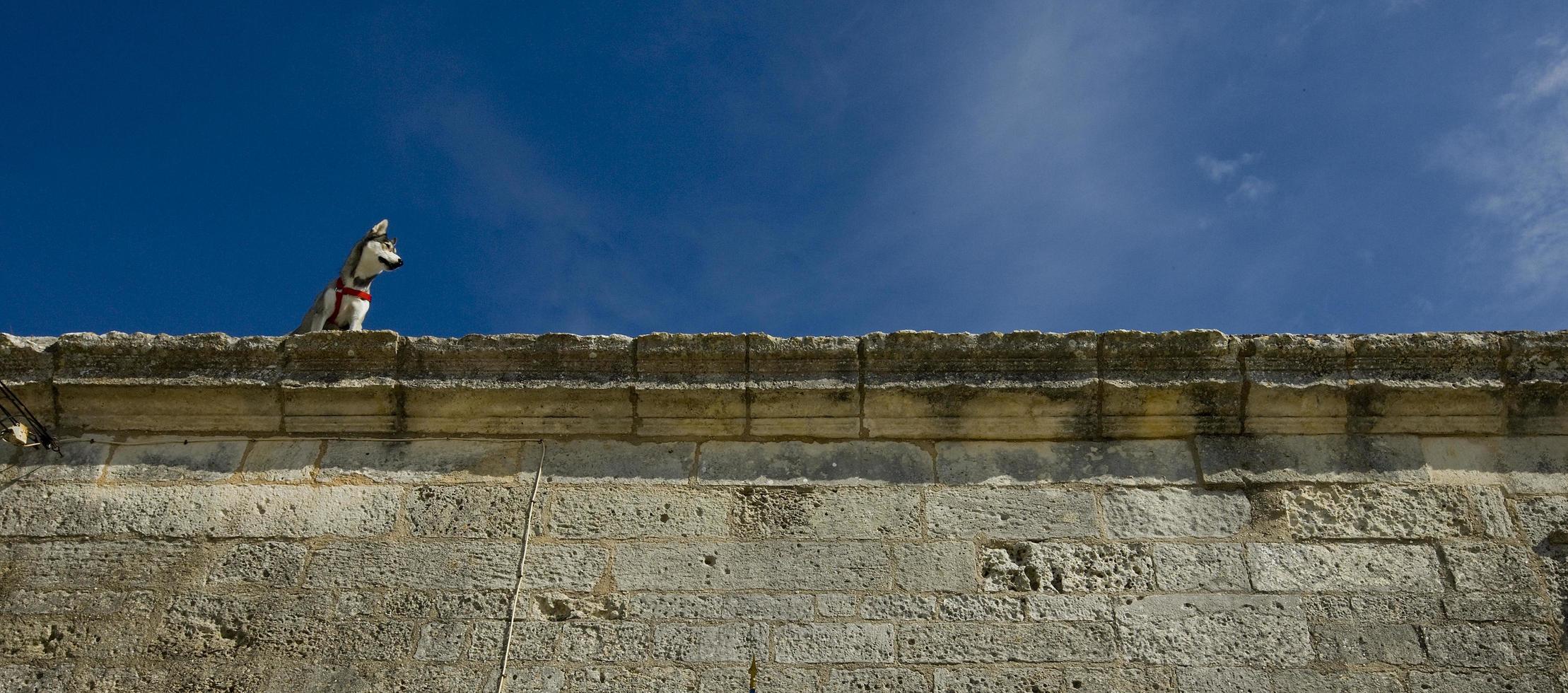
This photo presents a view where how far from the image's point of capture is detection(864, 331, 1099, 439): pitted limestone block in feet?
13.8

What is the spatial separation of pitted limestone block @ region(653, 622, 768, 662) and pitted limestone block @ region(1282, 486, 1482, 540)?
1.90 metres

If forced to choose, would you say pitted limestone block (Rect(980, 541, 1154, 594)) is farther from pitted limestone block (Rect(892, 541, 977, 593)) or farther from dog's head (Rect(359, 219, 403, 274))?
dog's head (Rect(359, 219, 403, 274))

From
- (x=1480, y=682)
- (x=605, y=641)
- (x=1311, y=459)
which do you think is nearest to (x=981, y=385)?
(x=1311, y=459)

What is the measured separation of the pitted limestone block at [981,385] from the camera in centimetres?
419

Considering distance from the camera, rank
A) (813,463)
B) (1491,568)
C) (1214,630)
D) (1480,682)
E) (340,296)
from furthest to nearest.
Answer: (340,296) → (813,463) → (1491,568) → (1214,630) → (1480,682)

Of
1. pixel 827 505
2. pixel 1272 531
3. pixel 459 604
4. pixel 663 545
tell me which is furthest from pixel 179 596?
pixel 1272 531

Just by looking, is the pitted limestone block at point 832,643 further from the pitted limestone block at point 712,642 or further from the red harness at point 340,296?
the red harness at point 340,296

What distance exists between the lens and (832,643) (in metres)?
3.71

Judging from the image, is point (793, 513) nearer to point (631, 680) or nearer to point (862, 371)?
point (862, 371)

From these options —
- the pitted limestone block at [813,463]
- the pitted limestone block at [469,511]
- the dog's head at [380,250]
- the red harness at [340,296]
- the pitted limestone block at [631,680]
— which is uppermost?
the dog's head at [380,250]

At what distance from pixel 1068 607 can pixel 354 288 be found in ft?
10.3

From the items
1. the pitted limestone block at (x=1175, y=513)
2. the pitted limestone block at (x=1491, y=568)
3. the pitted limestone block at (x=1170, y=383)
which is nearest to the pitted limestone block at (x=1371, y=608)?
the pitted limestone block at (x=1491, y=568)

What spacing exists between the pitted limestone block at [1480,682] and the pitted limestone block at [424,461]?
308 centimetres

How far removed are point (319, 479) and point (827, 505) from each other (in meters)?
1.87
